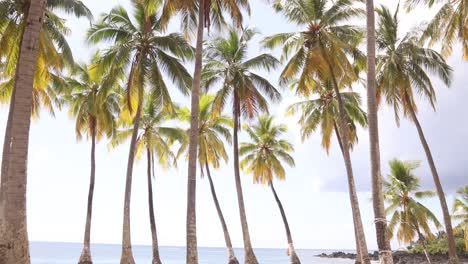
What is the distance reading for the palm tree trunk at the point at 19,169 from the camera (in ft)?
29.7

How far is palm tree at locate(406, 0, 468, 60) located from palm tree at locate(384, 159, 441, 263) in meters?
12.9

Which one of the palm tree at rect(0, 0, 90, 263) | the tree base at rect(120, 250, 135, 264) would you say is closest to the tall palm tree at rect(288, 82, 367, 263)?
the tree base at rect(120, 250, 135, 264)

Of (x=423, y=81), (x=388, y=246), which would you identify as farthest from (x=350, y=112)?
(x=388, y=246)

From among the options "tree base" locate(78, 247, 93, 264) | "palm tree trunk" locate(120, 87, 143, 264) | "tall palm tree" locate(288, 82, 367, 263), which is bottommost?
"tree base" locate(78, 247, 93, 264)

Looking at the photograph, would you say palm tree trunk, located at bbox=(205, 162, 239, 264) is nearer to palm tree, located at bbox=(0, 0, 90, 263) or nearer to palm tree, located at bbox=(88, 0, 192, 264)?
palm tree, located at bbox=(88, 0, 192, 264)

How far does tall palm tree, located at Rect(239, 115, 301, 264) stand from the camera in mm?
32594

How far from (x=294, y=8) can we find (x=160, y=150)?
40.5ft

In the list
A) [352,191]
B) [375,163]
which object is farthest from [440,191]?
[375,163]

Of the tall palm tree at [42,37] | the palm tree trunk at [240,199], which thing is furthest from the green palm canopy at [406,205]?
the tall palm tree at [42,37]

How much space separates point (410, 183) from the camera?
30125 millimetres

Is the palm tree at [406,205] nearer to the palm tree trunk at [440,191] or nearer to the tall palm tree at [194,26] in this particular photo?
the palm tree trunk at [440,191]

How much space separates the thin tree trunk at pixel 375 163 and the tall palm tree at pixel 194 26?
4927 millimetres

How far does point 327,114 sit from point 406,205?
368 inches

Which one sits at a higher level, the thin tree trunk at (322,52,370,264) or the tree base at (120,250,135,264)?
the thin tree trunk at (322,52,370,264)
